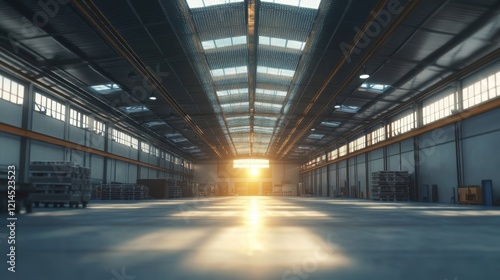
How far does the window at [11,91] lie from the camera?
15497 millimetres

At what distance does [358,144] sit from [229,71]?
17.9 meters

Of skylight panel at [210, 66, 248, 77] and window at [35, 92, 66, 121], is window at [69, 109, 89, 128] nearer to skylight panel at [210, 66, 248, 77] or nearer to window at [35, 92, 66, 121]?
window at [35, 92, 66, 121]

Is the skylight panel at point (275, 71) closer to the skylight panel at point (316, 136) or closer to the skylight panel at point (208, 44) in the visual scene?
the skylight panel at point (208, 44)

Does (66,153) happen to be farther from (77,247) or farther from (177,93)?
(77,247)

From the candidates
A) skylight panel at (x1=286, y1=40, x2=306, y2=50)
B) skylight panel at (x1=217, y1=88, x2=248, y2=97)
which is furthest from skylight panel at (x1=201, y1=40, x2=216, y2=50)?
skylight panel at (x1=217, y1=88, x2=248, y2=97)

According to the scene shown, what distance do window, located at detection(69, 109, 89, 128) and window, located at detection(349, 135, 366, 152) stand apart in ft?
66.8

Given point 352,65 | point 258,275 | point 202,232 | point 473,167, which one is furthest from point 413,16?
point 258,275

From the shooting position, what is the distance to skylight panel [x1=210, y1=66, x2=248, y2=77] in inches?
679

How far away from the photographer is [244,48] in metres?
15.0

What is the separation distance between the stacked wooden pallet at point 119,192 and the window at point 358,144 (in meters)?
17.6

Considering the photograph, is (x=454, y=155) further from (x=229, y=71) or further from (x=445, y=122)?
(x=229, y=71)

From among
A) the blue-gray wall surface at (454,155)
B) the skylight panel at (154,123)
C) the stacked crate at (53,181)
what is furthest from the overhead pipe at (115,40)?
the blue-gray wall surface at (454,155)

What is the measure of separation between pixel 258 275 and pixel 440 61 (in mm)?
14850

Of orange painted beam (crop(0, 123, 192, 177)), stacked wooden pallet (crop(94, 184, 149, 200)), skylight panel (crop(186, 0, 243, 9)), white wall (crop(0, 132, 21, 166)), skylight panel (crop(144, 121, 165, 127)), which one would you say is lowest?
stacked wooden pallet (crop(94, 184, 149, 200))
